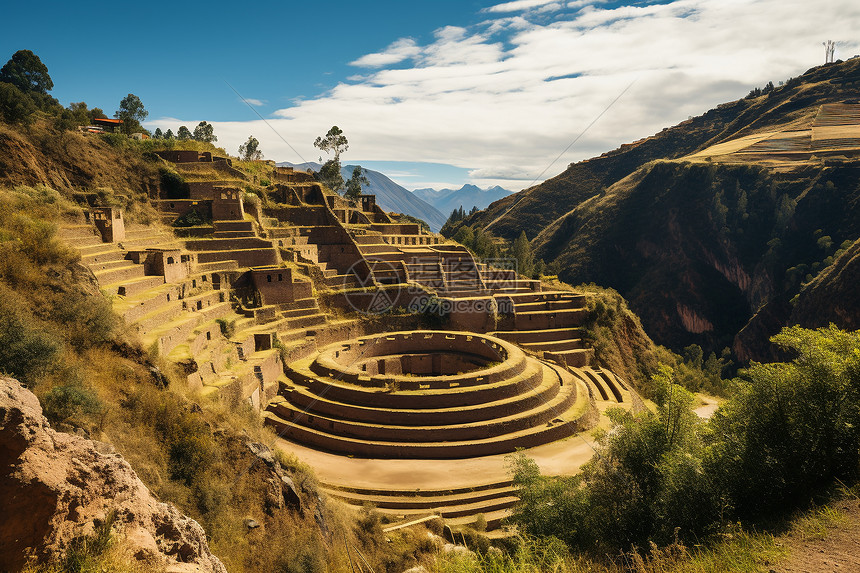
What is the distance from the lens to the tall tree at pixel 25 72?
41312 mm

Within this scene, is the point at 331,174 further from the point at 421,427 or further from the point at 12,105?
the point at 421,427

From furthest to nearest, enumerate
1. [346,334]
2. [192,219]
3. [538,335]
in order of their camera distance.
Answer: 1. [538,335]
2. [192,219]
3. [346,334]

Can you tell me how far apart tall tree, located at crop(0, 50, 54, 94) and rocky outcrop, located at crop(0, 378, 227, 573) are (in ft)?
167

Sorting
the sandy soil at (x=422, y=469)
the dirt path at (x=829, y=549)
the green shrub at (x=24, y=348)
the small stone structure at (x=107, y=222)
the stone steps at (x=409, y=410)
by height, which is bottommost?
the sandy soil at (x=422, y=469)

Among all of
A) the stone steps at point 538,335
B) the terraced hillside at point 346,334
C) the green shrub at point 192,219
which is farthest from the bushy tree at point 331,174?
the stone steps at point 538,335

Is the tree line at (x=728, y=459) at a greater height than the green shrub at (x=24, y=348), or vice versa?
the green shrub at (x=24, y=348)

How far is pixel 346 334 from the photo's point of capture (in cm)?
3241

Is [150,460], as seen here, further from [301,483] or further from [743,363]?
[743,363]

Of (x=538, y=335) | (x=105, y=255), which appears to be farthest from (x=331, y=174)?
(x=105, y=255)

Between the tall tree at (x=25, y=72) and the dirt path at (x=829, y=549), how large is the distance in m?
59.2

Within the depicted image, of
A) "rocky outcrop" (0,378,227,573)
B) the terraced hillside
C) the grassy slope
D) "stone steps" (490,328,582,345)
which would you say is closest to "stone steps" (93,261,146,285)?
the terraced hillside

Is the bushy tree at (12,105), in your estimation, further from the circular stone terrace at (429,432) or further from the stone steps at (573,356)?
the stone steps at (573,356)

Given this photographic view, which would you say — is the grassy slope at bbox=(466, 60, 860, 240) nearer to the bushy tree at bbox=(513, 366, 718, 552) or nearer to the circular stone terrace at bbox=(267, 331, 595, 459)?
the circular stone terrace at bbox=(267, 331, 595, 459)

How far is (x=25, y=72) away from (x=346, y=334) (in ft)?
135
